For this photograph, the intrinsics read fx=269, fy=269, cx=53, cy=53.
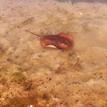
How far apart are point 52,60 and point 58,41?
65 centimetres

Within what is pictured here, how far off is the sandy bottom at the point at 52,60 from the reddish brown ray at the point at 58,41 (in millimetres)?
149

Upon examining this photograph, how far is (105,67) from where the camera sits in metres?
6.43

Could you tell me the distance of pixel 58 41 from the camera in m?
7.13

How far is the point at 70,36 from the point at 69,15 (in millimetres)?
→ 1687

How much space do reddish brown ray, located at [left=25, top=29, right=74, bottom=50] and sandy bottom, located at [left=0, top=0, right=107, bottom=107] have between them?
5.9 inches

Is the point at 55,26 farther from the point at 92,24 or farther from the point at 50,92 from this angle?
the point at 50,92

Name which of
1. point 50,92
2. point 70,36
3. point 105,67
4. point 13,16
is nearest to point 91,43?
point 70,36

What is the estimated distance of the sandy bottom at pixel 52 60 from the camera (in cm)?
561

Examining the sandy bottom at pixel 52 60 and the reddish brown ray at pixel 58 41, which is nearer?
the sandy bottom at pixel 52 60

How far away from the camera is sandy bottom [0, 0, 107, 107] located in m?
5.61

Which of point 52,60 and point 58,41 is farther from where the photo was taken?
point 58,41

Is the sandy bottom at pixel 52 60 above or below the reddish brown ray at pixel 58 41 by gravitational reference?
below

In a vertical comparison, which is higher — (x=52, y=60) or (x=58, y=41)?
(x=58, y=41)

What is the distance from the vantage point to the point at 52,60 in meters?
6.74
